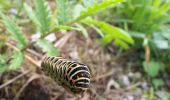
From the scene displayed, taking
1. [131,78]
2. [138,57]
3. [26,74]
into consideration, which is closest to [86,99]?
[26,74]

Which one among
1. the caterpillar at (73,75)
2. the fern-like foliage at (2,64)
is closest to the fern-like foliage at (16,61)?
the fern-like foliage at (2,64)

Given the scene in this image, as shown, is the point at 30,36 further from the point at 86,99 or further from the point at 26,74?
the point at 86,99

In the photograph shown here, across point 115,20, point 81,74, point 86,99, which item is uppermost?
point 115,20

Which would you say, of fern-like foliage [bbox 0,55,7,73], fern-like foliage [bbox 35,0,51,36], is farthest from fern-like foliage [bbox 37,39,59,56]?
fern-like foliage [bbox 0,55,7,73]

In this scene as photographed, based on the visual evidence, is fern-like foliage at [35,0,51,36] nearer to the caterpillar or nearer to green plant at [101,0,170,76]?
the caterpillar

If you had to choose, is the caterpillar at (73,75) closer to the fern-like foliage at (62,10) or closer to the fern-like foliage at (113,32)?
the fern-like foliage at (62,10)

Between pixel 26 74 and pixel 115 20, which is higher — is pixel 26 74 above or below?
below

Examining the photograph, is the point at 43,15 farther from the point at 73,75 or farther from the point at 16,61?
the point at 73,75
